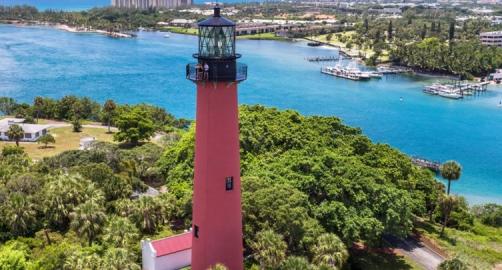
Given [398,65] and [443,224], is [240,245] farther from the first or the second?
[398,65]

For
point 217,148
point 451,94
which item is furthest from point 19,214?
point 451,94

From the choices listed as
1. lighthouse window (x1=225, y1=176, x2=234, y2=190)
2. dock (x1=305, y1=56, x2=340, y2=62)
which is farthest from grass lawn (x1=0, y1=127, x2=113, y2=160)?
dock (x1=305, y1=56, x2=340, y2=62)

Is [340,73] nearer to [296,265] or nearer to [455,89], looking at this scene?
[455,89]

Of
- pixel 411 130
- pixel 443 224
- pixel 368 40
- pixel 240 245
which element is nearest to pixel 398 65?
pixel 368 40

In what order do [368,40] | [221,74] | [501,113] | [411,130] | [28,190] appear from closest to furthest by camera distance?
[221,74] < [28,190] < [411,130] < [501,113] < [368,40]

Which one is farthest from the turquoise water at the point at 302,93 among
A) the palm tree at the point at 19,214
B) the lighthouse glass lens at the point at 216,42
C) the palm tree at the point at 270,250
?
the lighthouse glass lens at the point at 216,42

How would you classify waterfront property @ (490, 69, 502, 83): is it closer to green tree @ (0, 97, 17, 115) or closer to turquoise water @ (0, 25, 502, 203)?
turquoise water @ (0, 25, 502, 203)

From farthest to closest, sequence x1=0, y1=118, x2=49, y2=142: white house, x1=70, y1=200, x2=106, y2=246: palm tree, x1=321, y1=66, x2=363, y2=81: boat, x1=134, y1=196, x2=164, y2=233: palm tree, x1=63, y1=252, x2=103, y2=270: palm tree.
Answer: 1. x1=321, y1=66, x2=363, y2=81: boat
2. x1=0, y1=118, x2=49, y2=142: white house
3. x1=134, y1=196, x2=164, y2=233: palm tree
4. x1=70, y1=200, x2=106, y2=246: palm tree
5. x1=63, y1=252, x2=103, y2=270: palm tree
